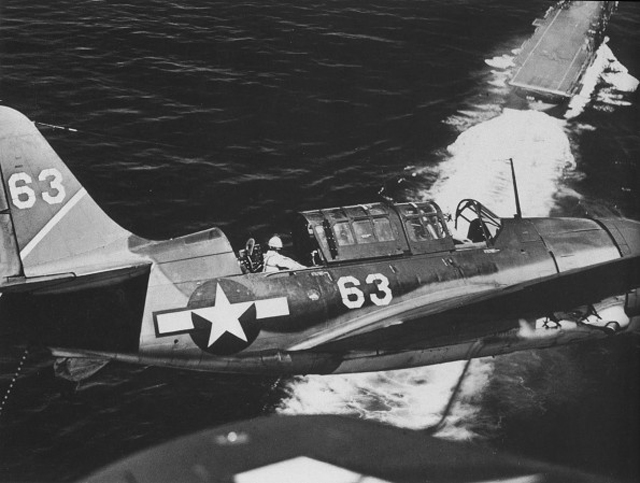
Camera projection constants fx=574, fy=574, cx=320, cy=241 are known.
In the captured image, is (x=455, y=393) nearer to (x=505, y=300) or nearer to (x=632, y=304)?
(x=505, y=300)

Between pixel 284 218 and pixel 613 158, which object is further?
pixel 613 158

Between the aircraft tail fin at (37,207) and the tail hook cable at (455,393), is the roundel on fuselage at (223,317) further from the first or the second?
the tail hook cable at (455,393)

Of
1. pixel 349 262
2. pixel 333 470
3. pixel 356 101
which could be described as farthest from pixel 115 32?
pixel 333 470

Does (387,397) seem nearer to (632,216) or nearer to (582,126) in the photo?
(632,216)

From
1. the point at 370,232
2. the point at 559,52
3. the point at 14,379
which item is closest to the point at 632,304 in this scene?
the point at 370,232

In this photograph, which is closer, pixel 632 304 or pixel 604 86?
pixel 632 304

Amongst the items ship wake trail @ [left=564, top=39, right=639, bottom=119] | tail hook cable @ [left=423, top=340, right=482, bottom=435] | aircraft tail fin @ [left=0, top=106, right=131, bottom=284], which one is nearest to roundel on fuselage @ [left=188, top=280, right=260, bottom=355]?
aircraft tail fin @ [left=0, top=106, right=131, bottom=284]

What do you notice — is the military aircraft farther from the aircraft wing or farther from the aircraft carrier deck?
the aircraft carrier deck
